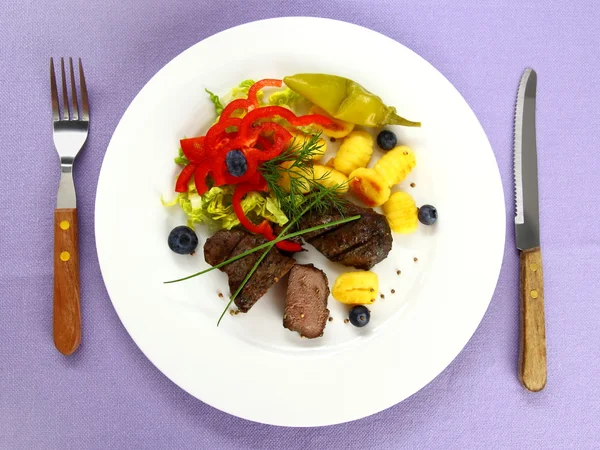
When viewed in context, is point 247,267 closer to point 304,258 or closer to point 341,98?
point 304,258

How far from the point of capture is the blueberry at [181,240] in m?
2.80

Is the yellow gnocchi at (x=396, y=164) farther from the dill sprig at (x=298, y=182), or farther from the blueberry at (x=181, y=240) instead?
the blueberry at (x=181, y=240)

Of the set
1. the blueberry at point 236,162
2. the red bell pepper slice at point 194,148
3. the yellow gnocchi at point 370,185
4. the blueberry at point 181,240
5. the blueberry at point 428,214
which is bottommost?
the blueberry at point 181,240

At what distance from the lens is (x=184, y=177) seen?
9.30 ft

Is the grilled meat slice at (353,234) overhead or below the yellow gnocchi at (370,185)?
below

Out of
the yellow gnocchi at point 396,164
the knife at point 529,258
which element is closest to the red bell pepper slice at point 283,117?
the yellow gnocchi at point 396,164

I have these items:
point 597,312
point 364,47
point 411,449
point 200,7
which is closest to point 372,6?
point 364,47

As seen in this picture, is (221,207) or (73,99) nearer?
(221,207)

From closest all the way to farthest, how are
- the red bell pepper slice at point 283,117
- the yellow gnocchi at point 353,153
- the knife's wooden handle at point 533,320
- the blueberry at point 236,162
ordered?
the blueberry at point 236,162 < the red bell pepper slice at point 283,117 < the yellow gnocchi at point 353,153 < the knife's wooden handle at point 533,320

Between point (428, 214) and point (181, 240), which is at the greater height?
point (428, 214)

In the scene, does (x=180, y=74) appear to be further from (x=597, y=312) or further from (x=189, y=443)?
(x=597, y=312)

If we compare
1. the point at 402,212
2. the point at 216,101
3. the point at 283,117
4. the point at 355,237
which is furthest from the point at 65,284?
the point at 402,212

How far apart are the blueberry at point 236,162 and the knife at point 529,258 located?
163 centimetres

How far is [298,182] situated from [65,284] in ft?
4.59
